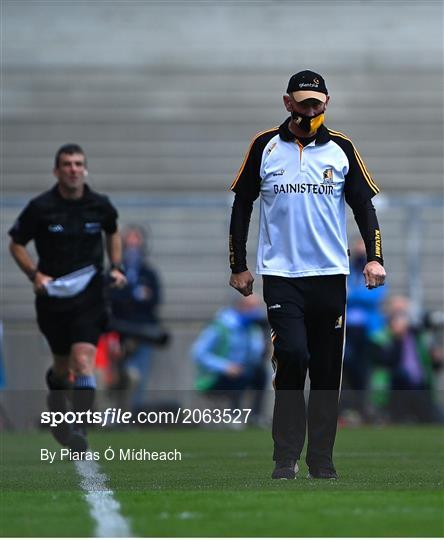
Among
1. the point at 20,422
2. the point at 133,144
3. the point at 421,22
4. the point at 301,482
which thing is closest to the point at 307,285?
the point at 301,482

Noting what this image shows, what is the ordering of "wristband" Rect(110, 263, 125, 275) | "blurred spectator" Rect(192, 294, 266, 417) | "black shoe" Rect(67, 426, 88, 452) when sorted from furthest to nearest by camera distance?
1. "blurred spectator" Rect(192, 294, 266, 417)
2. "wristband" Rect(110, 263, 125, 275)
3. "black shoe" Rect(67, 426, 88, 452)

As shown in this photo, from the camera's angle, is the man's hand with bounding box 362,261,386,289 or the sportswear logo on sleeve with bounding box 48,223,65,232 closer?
the man's hand with bounding box 362,261,386,289

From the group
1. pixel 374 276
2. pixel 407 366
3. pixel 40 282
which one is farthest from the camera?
pixel 407 366

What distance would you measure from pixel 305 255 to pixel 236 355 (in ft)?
26.8

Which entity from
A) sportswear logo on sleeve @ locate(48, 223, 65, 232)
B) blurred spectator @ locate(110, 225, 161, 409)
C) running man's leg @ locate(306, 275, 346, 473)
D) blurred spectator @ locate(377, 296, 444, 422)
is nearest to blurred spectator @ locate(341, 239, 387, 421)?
blurred spectator @ locate(377, 296, 444, 422)

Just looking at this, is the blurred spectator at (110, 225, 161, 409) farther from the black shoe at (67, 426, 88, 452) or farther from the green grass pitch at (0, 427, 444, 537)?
the black shoe at (67, 426, 88, 452)

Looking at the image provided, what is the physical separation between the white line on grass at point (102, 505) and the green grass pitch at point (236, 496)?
0.04 meters

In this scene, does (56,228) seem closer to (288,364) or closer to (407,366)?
(288,364)

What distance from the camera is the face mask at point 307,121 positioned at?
27.6 ft

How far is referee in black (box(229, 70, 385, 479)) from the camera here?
8398 mm

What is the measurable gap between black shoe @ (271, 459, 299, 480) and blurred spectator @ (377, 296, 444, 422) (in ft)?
27.3

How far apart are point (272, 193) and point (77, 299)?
9.22 ft

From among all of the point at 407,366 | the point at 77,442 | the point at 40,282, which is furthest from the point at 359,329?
the point at 77,442

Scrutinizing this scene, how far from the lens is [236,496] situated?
283 inches
